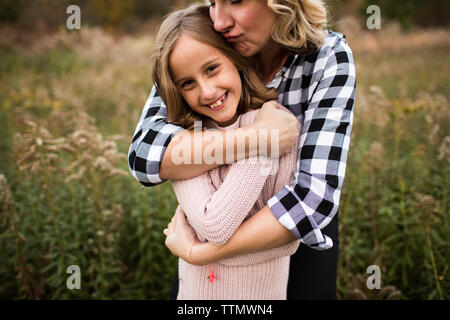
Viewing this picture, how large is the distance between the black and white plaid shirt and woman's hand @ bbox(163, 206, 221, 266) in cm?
23

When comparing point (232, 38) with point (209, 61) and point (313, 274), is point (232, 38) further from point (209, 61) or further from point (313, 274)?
point (313, 274)

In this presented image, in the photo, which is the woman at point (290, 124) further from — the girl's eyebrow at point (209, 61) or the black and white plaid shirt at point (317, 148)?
the girl's eyebrow at point (209, 61)

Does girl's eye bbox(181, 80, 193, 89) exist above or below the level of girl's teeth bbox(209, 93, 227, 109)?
above

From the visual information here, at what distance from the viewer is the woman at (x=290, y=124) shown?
3.88 ft

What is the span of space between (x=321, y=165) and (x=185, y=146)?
52cm

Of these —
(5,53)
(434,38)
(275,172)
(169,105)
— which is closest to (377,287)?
(275,172)

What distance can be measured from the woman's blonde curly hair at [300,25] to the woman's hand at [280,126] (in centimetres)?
29

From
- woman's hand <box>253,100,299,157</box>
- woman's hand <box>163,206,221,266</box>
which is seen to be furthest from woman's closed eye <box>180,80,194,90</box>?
woman's hand <box>163,206,221,266</box>

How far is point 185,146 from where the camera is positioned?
1255 millimetres

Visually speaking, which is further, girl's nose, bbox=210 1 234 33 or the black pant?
the black pant

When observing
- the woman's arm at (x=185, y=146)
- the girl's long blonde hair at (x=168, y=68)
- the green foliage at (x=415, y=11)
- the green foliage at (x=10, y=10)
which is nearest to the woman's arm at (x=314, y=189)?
the woman's arm at (x=185, y=146)

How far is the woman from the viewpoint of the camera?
3.88 ft

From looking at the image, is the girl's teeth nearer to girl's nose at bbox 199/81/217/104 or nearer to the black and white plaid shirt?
girl's nose at bbox 199/81/217/104
